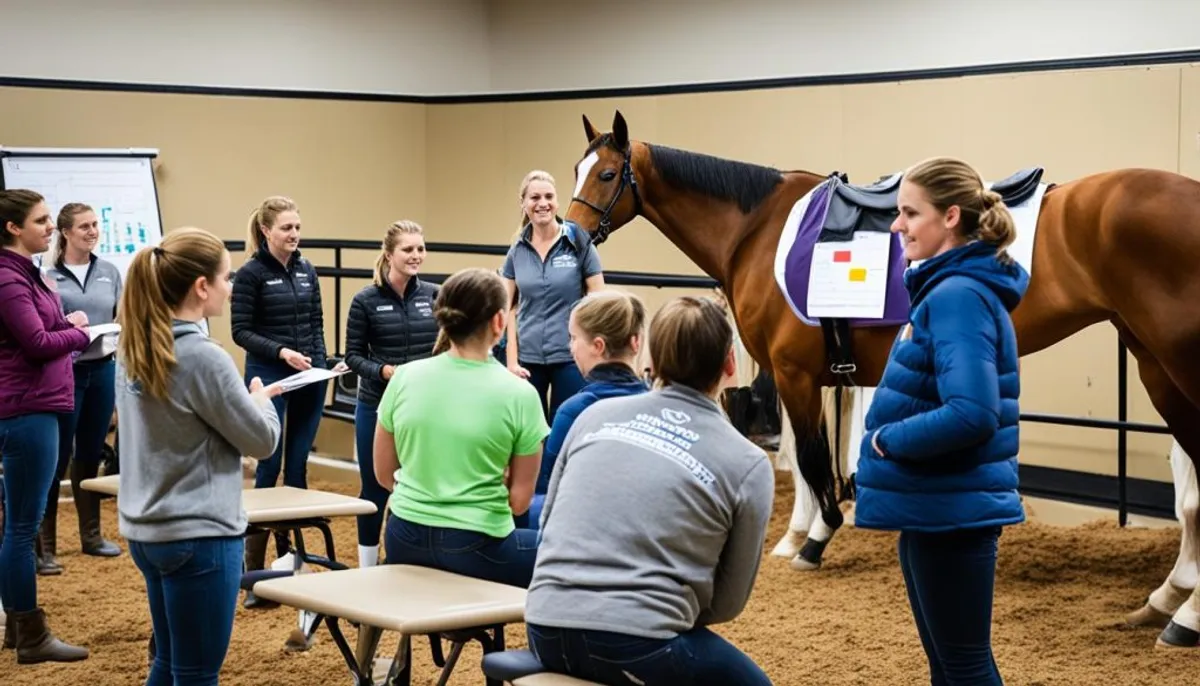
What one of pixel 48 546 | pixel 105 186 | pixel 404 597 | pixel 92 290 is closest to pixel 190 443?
pixel 404 597

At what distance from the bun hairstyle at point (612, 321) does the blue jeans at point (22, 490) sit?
2.15 m

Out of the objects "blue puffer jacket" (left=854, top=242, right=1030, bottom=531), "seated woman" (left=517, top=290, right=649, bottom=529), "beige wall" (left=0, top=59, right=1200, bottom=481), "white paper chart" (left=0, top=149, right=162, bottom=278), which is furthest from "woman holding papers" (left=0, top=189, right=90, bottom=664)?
"white paper chart" (left=0, top=149, right=162, bottom=278)

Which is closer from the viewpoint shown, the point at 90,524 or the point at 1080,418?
the point at 90,524

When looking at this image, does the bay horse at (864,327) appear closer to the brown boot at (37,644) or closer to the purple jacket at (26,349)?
the purple jacket at (26,349)

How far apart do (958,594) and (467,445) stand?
3.64ft

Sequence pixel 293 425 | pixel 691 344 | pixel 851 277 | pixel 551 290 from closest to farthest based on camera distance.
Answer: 1. pixel 691 344
2. pixel 851 277
3. pixel 293 425
4. pixel 551 290

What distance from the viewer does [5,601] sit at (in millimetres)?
4488

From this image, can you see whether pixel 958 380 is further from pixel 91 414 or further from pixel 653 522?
Result: pixel 91 414

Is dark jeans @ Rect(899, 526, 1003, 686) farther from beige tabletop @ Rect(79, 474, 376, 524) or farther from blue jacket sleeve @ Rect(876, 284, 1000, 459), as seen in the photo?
beige tabletop @ Rect(79, 474, 376, 524)

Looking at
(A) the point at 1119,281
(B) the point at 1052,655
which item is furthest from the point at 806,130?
(B) the point at 1052,655

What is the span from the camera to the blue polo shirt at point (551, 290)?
5.48m

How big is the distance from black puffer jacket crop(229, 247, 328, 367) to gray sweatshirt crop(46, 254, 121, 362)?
83 centimetres

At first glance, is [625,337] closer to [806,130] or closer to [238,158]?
[806,130]

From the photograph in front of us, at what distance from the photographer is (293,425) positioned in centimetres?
538
